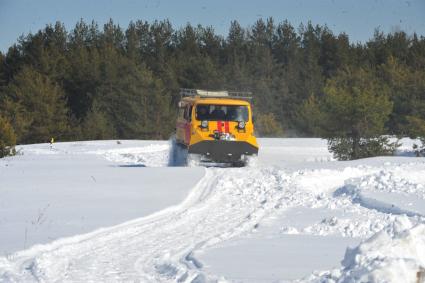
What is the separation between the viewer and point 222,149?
70.0 ft

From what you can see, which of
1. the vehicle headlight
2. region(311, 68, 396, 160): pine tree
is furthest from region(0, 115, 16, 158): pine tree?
region(311, 68, 396, 160): pine tree

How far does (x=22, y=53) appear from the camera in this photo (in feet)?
228

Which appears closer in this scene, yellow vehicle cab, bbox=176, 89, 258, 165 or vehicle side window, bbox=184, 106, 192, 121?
yellow vehicle cab, bbox=176, 89, 258, 165

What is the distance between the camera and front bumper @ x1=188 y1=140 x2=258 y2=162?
21250mm

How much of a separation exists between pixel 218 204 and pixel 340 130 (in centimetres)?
1659

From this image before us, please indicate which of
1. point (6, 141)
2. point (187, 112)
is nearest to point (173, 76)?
point (6, 141)

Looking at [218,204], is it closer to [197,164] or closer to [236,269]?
[236,269]

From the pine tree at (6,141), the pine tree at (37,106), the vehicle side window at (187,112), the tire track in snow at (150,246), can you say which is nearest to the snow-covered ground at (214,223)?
the tire track in snow at (150,246)

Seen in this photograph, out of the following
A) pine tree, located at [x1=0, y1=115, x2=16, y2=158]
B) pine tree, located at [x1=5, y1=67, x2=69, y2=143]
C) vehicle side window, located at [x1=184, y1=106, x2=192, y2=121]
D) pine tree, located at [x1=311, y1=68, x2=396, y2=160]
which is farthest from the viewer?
pine tree, located at [x1=5, y1=67, x2=69, y2=143]

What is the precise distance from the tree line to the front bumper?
390 inches

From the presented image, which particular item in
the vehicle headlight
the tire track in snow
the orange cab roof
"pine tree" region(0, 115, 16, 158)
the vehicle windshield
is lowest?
the tire track in snow

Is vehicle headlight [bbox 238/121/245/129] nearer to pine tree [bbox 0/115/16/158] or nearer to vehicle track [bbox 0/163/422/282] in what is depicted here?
vehicle track [bbox 0/163/422/282]

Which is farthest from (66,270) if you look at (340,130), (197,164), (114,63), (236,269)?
(114,63)

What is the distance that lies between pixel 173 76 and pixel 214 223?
55445mm
